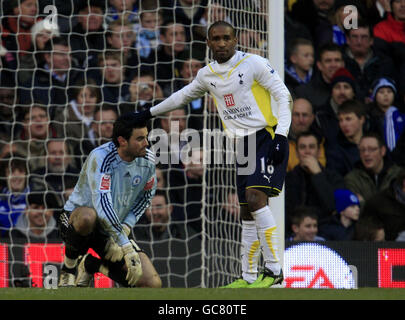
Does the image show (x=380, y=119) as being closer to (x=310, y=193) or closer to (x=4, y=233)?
(x=310, y=193)

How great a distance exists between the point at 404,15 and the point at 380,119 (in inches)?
48.6

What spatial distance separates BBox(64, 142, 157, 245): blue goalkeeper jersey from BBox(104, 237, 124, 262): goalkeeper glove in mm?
192

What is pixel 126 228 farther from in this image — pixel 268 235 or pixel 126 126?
pixel 268 235

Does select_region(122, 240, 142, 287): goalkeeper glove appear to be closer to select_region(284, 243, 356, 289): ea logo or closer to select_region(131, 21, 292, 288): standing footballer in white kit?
select_region(131, 21, 292, 288): standing footballer in white kit

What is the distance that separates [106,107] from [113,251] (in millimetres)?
2969

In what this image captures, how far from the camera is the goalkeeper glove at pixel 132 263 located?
242 inches

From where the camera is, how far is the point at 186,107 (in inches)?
359

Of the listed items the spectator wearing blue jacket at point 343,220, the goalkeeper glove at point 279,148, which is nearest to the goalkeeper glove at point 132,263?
the goalkeeper glove at point 279,148

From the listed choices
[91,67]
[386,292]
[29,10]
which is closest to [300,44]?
[91,67]

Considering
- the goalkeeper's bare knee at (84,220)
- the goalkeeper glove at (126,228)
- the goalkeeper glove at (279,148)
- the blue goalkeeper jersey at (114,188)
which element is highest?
the goalkeeper glove at (279,148)

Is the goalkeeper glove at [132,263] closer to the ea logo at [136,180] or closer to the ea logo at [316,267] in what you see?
the ea logo at [136,180]

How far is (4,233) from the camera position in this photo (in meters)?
8.81

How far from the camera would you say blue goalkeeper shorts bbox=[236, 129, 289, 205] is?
5926 millimetres

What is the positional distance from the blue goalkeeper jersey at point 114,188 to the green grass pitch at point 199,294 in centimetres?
93
